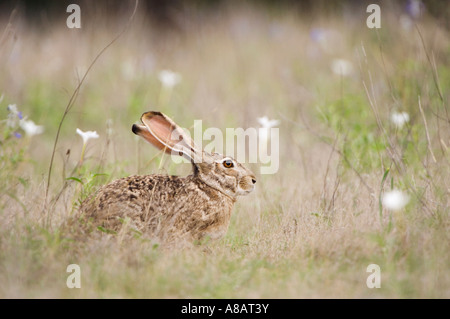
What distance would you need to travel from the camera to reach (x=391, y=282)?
4.03 metres

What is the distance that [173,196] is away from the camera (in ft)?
16.2

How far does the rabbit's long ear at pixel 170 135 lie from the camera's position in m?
5.01

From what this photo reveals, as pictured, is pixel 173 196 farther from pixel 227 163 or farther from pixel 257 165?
pixel 257 165

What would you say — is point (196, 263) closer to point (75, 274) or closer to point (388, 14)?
point (75, 274)

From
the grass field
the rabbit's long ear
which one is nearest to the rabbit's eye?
the rabbit's long ear

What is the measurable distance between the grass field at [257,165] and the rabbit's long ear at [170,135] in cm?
68

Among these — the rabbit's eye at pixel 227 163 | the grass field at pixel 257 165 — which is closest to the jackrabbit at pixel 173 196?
the rabbit's eye at pixel 227 163

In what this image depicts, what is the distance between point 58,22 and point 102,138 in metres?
8.08

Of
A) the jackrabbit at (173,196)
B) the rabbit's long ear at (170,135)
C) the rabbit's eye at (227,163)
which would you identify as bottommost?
the jackrabbit at (173,196)

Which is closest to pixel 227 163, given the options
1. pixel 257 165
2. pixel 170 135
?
pixel 170 135

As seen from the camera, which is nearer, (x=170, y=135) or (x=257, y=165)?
(x=170, y=135)

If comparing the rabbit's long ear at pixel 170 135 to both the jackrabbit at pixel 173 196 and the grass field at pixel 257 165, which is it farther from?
the grass field at pixel 257 165

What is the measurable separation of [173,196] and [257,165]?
228cm
